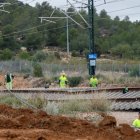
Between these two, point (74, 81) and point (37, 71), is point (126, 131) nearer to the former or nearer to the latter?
point (74, 81)

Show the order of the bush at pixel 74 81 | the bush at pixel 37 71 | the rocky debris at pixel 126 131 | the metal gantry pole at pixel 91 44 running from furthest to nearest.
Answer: the bush at pixel 37 71, the bush at pixel 74 81, the metal gantry pole at pixel 91 44, the rocky debris at pixel 126 131

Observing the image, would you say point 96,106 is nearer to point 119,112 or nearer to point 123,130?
point 119,112

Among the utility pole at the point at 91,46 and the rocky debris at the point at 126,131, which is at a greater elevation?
the utility pole at the point at 91,46

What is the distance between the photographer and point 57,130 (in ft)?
43.5

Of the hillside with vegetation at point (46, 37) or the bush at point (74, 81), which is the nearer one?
the bush at point (74, 81)

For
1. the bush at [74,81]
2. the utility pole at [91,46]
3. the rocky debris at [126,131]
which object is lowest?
the bush at [74,81]

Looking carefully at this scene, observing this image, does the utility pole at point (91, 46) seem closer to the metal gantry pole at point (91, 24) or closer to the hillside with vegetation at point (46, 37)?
the metal gantry pole at point (91, 24)

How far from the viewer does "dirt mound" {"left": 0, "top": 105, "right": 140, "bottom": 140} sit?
11.9 m

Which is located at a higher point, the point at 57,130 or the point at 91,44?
the point at 91,44

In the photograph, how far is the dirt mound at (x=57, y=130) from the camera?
467 inches

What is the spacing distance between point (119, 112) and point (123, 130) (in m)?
9.83

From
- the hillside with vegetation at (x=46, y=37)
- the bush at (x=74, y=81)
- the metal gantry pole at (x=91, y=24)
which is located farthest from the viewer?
the hillside with vegetation at (x=46, y=37)

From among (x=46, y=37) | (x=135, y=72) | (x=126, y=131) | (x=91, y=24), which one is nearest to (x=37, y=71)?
(x=135, y=72)

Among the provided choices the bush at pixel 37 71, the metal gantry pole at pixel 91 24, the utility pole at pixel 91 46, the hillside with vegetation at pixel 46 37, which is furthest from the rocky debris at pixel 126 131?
the hillside with vegetation at pixel 46 37
